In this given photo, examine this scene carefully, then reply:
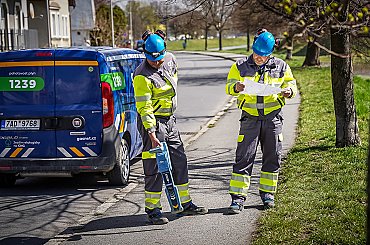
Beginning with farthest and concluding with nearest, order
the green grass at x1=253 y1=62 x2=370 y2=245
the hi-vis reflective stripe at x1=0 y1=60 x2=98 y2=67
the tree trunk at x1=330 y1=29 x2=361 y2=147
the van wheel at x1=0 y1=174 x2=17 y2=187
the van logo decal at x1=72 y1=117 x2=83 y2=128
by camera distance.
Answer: the tree trunk at x1=330 y1=29 x2=361 y2=147 → the van wheel at x1=0 y1=174 x2=17 y2=187 → the van logo decal at x1=72 y1=117 x2=83 y2=128 → the hi-vis reflective stripe at x1=0 y1=60 x2=98 y2=67 → the green grass at x1=253 y1=62 x2=370 y2=245

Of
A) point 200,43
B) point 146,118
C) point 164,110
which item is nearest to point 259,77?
point 164,110

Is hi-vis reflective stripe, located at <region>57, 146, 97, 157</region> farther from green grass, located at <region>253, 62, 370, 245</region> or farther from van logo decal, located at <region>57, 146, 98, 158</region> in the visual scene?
green grass, located at <region>253, 62, 370, 245</region>

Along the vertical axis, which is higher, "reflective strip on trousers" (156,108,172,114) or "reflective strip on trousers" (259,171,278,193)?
"reflective strip on trousers" (156,108,172,114)

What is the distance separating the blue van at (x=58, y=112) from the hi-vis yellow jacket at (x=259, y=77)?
7.47 ft

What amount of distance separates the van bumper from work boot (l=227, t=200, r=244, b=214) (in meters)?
2.29

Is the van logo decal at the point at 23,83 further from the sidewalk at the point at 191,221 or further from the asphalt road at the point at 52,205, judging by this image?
the sidewalk at the point at 191,221

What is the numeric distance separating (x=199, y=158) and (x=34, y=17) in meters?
40.3

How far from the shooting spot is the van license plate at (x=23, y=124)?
9719mm

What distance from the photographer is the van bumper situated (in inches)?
379

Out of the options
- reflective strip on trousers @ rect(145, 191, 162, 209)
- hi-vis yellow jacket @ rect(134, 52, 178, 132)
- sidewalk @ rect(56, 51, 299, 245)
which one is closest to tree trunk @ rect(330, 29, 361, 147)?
sidewalk @ rect(56, 51, 299, 245)

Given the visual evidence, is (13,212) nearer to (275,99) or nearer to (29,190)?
Result: (29,190)

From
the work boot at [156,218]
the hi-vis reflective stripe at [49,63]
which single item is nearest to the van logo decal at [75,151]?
the hi-vis reflective stripe at [49,63]

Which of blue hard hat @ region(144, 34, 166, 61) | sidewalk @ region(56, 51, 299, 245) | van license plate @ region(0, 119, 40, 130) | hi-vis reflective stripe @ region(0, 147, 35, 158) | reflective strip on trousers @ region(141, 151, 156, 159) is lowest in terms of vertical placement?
sidewalk @ region(56, 51, 299, 245)

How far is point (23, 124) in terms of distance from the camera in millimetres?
9734
